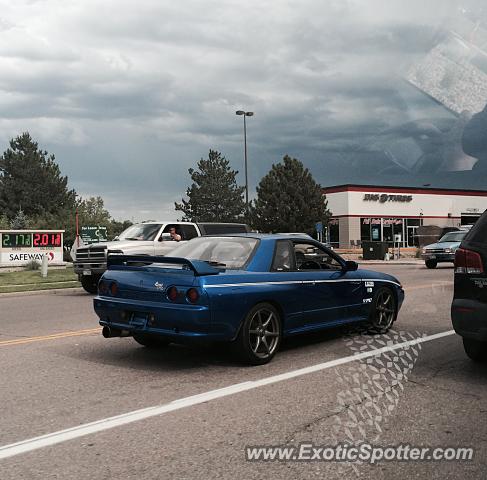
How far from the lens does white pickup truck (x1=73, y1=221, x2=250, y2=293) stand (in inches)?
628

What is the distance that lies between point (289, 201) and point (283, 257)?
A: 171 ft

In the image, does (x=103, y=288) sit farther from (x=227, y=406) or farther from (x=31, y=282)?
(x=31, y=282)

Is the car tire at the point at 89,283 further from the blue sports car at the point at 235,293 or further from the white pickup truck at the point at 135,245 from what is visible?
the blue sports car at the point at 235,293

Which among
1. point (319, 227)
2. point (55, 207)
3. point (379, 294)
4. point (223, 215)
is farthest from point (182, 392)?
point (223, 215)

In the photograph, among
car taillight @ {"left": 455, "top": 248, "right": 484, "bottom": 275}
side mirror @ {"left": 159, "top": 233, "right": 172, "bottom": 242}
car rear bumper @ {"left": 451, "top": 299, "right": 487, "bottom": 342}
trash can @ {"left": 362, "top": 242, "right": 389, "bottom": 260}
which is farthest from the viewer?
trash can @ {"left": 362, "top": 242, "right": 389, "bottom": 260}

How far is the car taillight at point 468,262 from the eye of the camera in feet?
19.9

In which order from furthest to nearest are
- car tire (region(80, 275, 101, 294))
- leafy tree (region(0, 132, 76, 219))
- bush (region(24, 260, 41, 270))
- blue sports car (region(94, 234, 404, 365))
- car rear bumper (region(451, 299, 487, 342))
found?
leafy tree (region(0, 132, 76, 219)) → bush (region(24, 260, 41, 270)) → car tire (region(80, 275, 101, 294)) → blue sports car (region(94, 234, 404, 365)) → car rear bumper (region(451, 299, 487, 342))

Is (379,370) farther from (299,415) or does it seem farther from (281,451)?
(281,451)

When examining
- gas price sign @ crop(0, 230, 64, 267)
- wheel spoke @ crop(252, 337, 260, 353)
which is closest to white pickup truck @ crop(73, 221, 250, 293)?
wheel spoke @ crop(252, 337, 260, 353)

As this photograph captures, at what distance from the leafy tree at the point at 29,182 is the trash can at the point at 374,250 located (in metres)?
39.1

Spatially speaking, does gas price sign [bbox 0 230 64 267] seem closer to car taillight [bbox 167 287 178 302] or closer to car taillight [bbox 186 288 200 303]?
car taillight [bbox 167 287 178 302]

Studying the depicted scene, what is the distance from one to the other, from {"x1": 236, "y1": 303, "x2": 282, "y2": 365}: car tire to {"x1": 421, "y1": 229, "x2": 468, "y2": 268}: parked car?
2050cm

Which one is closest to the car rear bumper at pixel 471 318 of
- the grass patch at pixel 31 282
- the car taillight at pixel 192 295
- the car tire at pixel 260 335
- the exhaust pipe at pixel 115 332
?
the car tire at pixel 260 335

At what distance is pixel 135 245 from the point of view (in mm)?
16219
